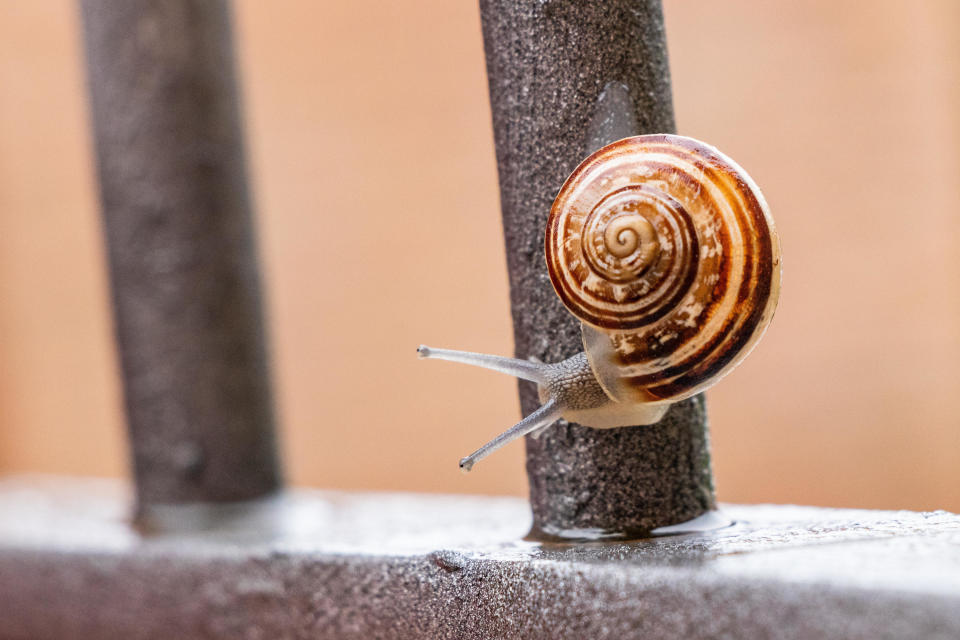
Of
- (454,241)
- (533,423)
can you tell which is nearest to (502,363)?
(533,423)

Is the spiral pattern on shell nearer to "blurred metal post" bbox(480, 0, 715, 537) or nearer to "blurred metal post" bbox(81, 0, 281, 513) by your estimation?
"blurred metal post" bbox(480, 0, 715, 537)

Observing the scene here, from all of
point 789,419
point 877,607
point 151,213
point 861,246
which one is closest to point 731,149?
point 861,246

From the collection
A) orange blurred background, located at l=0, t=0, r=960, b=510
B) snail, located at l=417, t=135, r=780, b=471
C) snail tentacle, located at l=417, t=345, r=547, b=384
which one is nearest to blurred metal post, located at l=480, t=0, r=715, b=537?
snail tentacle, located at l=417, t=345, r=547, b=384

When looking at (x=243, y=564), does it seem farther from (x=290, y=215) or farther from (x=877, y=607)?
(x=290, y=215)

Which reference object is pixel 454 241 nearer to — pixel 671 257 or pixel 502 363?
pixel 502 363

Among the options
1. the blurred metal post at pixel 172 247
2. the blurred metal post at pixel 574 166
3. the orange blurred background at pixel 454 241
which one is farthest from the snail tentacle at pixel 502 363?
the orange blurred background at pixel 454 241
